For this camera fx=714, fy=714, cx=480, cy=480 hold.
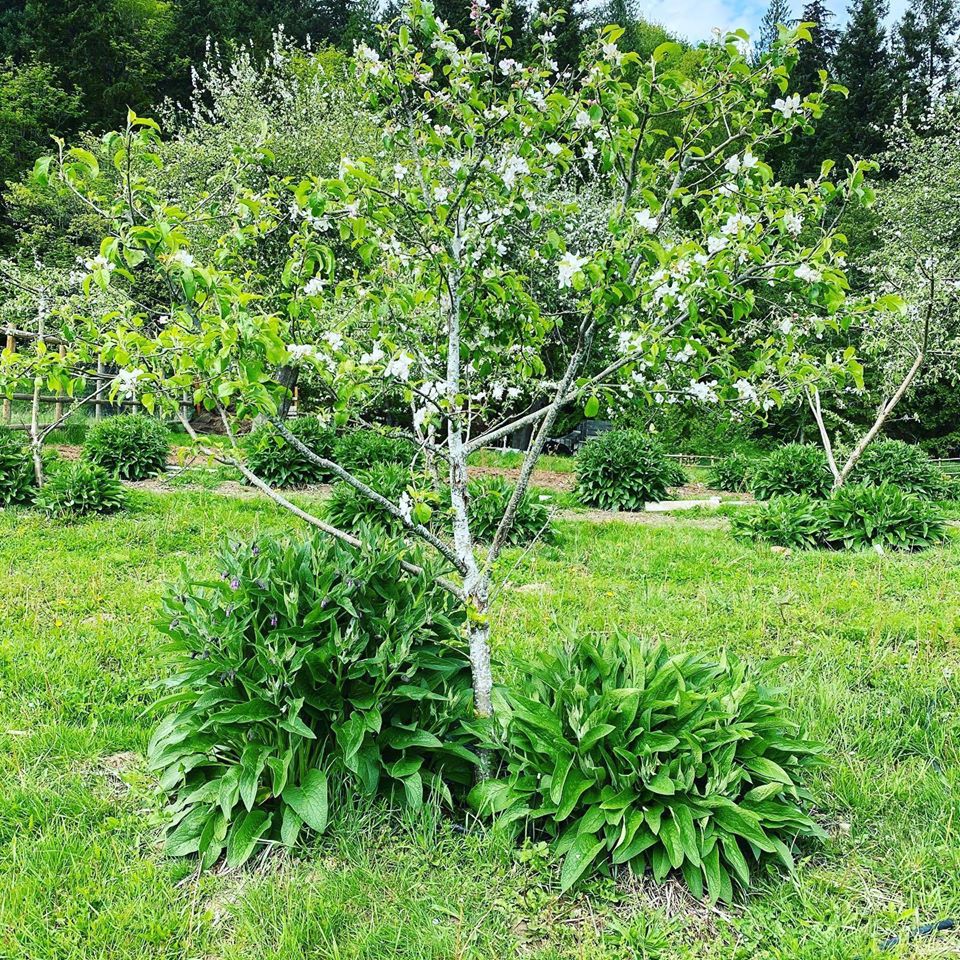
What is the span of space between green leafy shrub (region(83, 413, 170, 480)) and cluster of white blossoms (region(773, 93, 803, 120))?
25.5 feet

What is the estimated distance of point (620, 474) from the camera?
348 inches

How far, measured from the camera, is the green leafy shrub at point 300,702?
2.19 meters

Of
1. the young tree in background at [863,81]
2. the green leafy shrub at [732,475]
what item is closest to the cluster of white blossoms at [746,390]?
the green leafy shrub at [732,475]

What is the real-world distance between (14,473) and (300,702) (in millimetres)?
6073

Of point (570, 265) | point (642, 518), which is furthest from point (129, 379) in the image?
point (642, 518)

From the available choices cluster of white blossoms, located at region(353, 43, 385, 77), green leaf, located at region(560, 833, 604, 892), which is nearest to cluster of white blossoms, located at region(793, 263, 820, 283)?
cluster of white blossoms, located at region(353, 43, 385, 77)

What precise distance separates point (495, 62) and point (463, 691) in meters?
2.27

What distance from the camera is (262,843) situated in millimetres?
2186

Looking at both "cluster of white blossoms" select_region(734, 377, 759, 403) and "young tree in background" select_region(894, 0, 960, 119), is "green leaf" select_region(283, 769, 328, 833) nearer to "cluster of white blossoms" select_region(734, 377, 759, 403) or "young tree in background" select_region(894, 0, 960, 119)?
"cluster of white blossoms" select_region(734, 377, 759, 403)

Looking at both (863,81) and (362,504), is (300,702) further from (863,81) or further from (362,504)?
(863,81)

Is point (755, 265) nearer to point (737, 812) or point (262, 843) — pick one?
point (737, 812)

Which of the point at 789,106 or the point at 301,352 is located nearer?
the point at 301,352

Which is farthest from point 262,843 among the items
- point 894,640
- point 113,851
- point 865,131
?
point 865,131

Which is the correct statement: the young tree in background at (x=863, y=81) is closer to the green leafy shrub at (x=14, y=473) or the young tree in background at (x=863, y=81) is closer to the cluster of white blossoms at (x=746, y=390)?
the green leafy shrub at (x=14, y=473)
